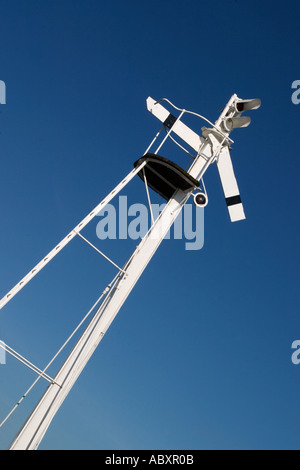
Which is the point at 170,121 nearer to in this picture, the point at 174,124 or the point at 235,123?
the point at 174,124

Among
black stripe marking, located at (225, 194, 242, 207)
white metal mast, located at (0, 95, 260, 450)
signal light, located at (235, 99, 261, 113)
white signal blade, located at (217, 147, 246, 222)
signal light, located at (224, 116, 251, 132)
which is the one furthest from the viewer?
signal light, located at (235, 99, 261, 113)

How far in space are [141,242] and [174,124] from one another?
459cm

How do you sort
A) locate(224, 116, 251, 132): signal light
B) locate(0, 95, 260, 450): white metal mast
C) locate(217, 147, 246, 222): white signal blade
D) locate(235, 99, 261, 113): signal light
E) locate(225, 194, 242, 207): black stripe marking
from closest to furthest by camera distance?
1. locate(0, 95, 260, 450): white metal mast
2. locate(217, 147, 246, 222): white signal blade
3. locate(225, 194, 242, 207): black stripe marking
4. locate(224, 116, 251, 132): signal light
5. locate(235, 99, 261, 113): signal light

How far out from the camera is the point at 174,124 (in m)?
14.2

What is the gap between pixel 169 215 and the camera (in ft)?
40.3

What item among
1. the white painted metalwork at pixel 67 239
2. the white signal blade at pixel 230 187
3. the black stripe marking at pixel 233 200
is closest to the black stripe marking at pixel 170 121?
the white signal blade at pixel 230 187

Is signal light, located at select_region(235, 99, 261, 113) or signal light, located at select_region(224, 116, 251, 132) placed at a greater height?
signal light, located at select_region(235, 99, 261, 113)

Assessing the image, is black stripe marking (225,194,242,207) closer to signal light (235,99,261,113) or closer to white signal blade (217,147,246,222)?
white signal blade (217,147,246,222)

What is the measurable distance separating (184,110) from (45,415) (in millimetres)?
9916

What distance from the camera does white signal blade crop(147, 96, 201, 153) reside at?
14164mm

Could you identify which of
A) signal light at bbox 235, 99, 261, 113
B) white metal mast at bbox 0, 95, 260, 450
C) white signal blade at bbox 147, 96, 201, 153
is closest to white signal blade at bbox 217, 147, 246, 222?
white metal mast at bbox 0, 95, 260, 450

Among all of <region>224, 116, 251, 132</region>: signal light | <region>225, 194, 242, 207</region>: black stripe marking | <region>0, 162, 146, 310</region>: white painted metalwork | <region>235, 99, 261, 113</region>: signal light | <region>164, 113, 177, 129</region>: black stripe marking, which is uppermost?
<region>235, 99, 261, 113</region>: signal light

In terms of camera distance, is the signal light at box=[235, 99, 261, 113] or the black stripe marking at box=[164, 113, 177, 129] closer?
the black stripe marking at box=[164, 113, 177, 129]
